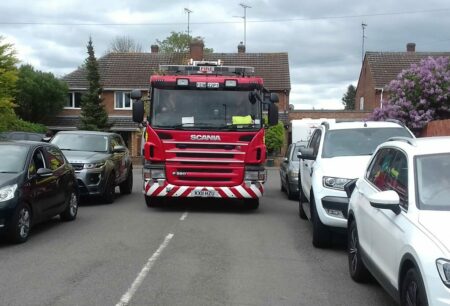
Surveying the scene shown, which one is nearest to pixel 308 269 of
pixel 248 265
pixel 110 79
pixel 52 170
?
pixel 248 265

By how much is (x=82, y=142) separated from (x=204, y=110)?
4550mm

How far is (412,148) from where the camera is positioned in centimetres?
580

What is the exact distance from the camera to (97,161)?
14398 millimetres

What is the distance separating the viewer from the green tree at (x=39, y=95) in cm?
4375

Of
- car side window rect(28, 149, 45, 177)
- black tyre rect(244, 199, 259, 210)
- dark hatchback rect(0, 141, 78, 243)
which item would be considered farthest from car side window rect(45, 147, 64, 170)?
black tyre rect(244, 199, 259, 210)

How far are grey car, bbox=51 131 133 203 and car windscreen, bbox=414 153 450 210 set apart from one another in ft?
32.7

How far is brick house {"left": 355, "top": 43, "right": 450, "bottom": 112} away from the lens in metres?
45.9

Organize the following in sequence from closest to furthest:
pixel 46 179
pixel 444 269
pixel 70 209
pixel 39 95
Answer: pixel 444 269 < pixel 46 179 < pixel 70 209 < pixel 39 95

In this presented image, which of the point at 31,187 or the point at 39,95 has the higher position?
the point at 39,95

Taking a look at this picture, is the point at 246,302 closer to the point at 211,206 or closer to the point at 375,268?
the point at 375,268

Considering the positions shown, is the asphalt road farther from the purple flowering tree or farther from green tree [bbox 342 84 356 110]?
green tree [bbox 342 84 356 110]

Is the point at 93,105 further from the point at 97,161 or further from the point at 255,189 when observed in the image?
the point at 255,189

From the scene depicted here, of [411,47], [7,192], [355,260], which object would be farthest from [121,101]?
[355,260]

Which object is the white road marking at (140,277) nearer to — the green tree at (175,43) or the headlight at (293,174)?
the headlight at (293,174)
